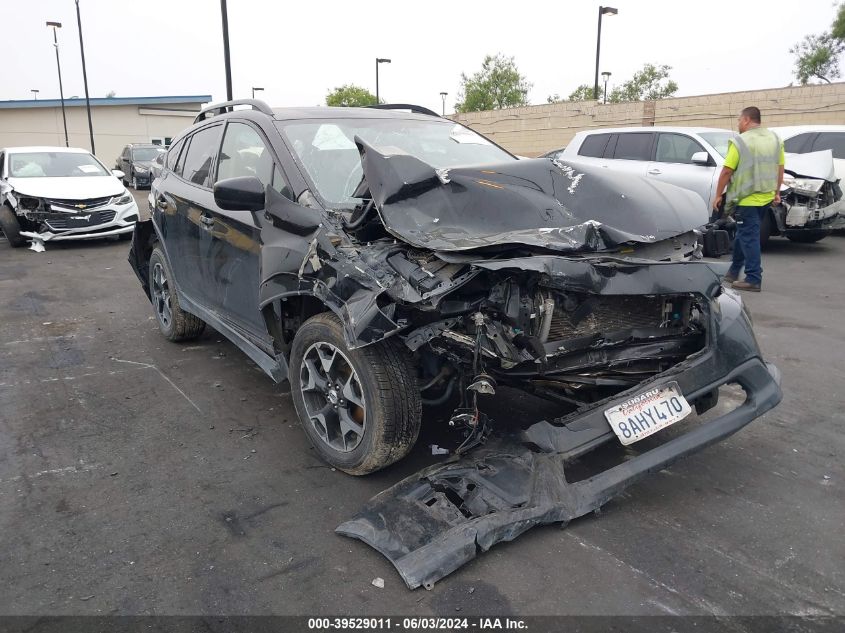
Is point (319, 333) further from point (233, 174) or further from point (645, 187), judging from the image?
point (645, 187)

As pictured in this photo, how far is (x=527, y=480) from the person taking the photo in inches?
111

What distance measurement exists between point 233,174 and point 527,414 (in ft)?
8.09

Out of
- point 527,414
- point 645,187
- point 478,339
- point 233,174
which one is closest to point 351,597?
point 478,339

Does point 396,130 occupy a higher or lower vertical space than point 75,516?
higher

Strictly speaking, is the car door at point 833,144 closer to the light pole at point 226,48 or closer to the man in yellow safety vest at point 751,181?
the man in yellow safety vest at point 751,181

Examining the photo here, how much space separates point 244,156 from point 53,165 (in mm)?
9889

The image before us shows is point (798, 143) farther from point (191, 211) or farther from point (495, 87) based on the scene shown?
point (495, 87)

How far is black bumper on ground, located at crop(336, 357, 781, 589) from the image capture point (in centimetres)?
259

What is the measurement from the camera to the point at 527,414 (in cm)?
404

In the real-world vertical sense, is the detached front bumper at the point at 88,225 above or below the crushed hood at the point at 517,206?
below

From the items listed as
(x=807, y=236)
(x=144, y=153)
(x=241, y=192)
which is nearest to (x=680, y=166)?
(x=807, y=236)

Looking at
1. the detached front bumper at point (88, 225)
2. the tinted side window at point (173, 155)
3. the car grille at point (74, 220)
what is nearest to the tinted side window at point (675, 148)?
the tinted side window at point (173, 155)

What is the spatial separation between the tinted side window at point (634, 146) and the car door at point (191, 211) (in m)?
7.46

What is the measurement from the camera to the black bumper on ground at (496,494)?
8.49 feet
